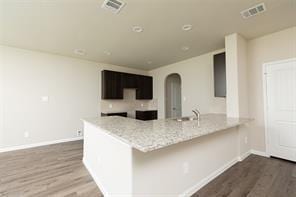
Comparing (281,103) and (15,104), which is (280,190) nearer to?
(281,103)

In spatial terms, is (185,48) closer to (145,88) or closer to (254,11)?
(254,11)

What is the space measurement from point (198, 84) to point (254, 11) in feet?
8.16

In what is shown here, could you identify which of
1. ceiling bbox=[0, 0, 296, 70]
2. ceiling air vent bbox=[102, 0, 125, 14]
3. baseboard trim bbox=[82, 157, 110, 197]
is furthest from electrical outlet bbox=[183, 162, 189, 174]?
ceiling air vent bbox=[102, 0, 125, 14]

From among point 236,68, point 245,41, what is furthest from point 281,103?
point 245,41

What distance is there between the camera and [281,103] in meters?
3.12

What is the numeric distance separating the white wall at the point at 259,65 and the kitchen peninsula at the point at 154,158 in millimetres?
1278

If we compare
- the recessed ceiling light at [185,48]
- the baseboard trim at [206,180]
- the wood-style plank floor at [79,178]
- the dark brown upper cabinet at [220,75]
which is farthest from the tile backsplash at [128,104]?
the baseboard trim at [206,180]

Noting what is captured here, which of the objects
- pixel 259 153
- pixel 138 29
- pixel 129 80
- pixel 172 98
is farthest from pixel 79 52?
pixel 259 153

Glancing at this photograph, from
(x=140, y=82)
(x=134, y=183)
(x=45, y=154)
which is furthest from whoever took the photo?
(x=140, y=82)

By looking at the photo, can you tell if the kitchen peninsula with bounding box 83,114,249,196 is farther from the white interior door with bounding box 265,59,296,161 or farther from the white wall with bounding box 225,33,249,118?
the white interior door with bounding box 265,59,296,161

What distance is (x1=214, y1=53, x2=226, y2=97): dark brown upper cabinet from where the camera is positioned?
355cm

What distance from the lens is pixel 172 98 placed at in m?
6.49

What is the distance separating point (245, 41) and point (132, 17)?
2709mm

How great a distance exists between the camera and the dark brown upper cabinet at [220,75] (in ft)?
11.6
